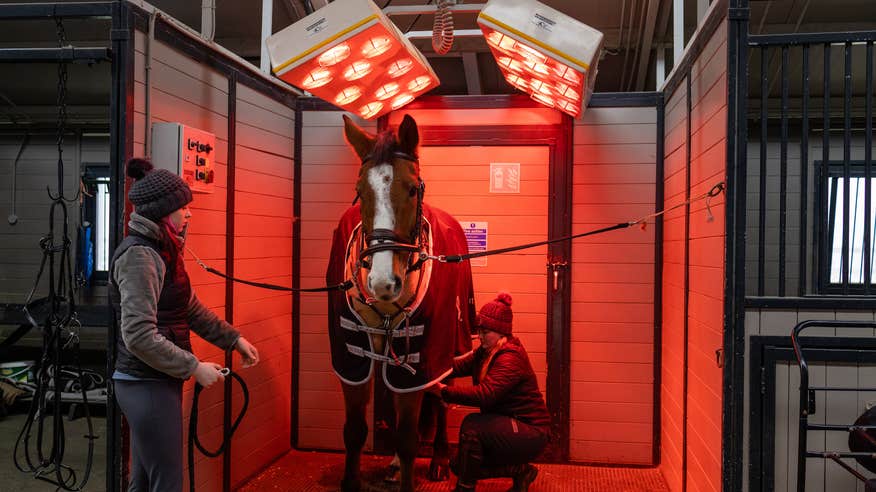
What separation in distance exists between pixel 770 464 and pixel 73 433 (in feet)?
15.6

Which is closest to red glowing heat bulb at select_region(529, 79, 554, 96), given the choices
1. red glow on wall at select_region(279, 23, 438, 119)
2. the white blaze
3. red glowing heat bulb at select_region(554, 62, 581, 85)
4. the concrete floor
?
red glowing heat bulb at select_region(554, 62, 581, 85)

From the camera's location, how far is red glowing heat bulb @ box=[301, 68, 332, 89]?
297cm

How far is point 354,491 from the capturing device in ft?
10.4

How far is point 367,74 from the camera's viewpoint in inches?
128

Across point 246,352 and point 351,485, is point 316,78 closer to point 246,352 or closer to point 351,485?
point 246,352

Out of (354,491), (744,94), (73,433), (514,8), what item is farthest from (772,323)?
(73,433)

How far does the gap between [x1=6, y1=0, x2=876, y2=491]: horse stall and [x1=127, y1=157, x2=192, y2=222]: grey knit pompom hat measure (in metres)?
0.34

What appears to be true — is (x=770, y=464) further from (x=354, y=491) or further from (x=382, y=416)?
(x=382, y=416)

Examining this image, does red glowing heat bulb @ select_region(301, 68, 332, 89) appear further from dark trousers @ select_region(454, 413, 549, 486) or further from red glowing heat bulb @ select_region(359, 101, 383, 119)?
dark trousers @ select_region(454, 413, 549, 486)

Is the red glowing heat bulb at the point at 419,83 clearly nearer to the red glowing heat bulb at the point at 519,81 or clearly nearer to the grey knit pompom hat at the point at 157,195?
the red glowing heat bulb at the point at 519,81

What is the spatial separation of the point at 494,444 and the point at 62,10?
281 centimetres

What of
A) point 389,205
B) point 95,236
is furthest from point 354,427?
point 95,236

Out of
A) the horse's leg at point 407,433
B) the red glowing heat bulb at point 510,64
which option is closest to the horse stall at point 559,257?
the horse's leg at point 407,433

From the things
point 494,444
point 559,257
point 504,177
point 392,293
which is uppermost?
point 504,177
